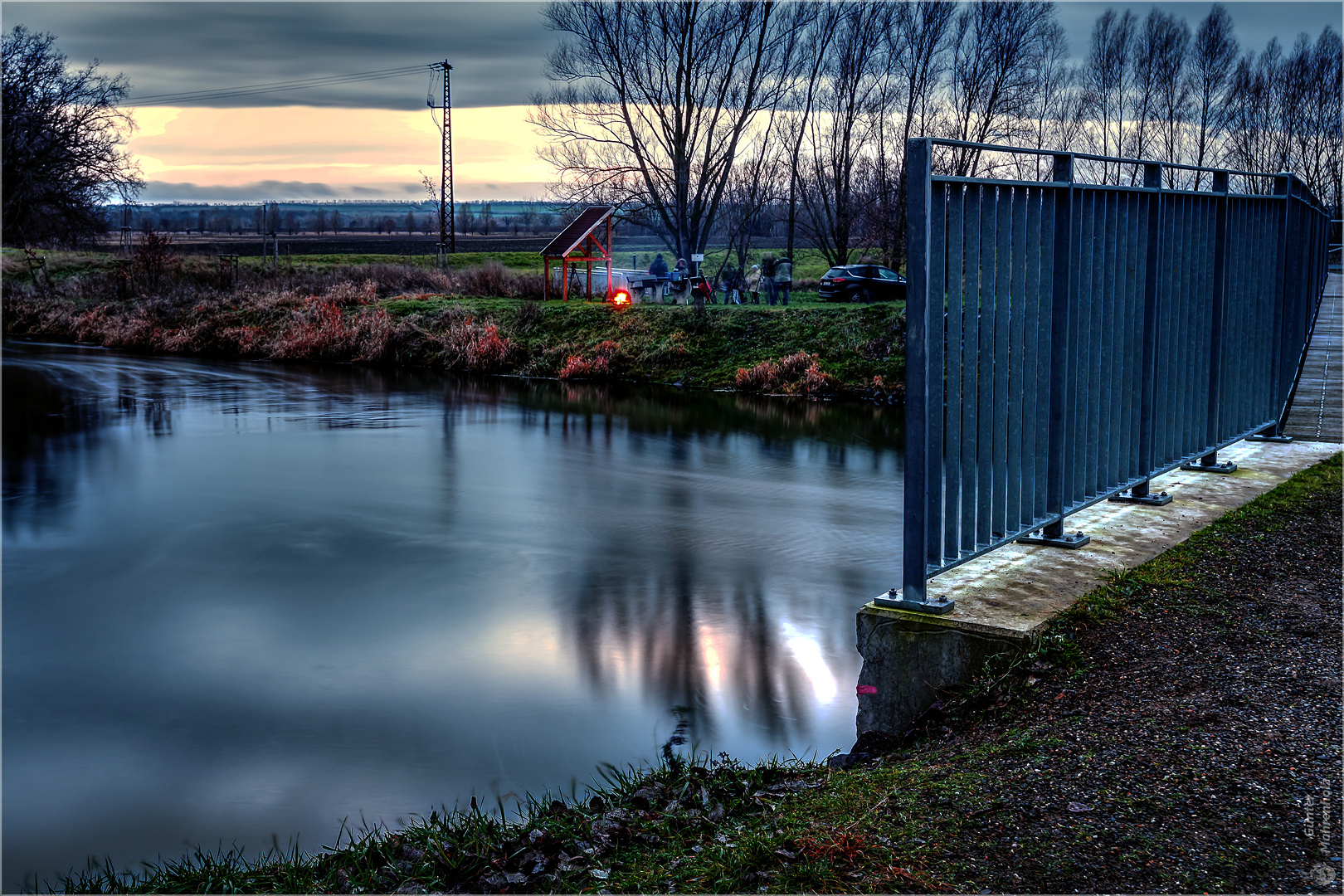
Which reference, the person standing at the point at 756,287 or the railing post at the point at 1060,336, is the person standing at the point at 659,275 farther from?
the railing post at the point at 1060,336

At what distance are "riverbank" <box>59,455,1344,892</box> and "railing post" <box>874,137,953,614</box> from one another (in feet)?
2.10

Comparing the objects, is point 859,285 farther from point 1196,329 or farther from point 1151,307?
point 1151,307

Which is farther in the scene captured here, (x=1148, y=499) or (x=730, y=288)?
(x=730, y=288)

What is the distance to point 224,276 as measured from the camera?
132ft

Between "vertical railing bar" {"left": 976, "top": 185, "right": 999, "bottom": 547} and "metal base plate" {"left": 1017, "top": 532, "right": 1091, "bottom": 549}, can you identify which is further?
"metal base plate" {"left": 1017, "top": 532, "right": 1091, "bottom": 549}

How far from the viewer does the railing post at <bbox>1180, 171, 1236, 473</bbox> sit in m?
9.03

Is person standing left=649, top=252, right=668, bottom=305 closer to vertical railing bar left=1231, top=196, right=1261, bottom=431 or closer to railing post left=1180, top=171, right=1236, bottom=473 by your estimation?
vertical railing bar left=1231, top=196, right=1261, bottom=431

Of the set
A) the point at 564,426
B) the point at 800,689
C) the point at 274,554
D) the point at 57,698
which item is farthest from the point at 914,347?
the point at 564,426

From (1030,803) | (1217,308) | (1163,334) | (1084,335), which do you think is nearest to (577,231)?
(1217,308)

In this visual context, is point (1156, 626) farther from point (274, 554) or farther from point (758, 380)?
point (758, 380)

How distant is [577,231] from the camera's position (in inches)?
1556

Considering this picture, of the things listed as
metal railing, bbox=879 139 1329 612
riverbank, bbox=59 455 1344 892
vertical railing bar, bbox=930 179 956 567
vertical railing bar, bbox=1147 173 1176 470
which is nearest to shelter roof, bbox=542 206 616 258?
metal railing, bbox=879 139 1329 612

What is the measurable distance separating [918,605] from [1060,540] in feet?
6.06

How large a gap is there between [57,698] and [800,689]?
17.1ft
